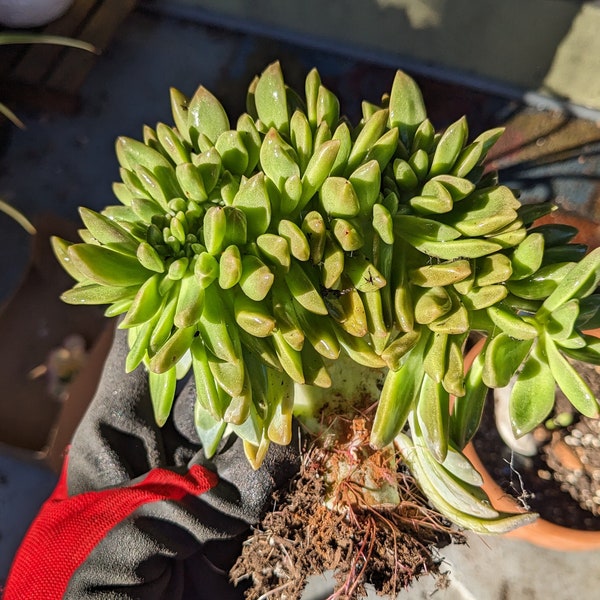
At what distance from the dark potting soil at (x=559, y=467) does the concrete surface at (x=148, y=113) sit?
87 centimetres

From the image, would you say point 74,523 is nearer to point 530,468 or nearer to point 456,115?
point 530,468

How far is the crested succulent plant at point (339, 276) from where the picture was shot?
0.62m

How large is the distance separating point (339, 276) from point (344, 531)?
35cm

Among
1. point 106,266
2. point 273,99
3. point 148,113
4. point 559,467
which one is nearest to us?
point 106,266

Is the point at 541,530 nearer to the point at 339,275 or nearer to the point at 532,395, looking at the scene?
the point at 532,395

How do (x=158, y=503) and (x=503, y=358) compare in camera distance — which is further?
(x=158, y=503)

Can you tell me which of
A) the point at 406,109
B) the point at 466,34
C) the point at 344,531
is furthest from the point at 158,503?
the point at 466,34

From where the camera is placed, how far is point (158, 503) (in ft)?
2.62

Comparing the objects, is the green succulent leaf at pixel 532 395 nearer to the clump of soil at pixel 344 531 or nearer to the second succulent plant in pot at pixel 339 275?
the second succulent plant in pot at pixel 339 275

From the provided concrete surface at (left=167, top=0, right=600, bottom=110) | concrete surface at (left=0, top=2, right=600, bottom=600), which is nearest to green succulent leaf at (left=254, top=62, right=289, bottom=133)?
concrete surface at (left=0, top=2, right=600, bottom=600)

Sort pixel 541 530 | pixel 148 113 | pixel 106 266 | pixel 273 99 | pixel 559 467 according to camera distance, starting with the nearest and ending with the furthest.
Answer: pixel 106 266, pixel 273 99, pixel 541 530, pixel 559 467, pixel 148 113

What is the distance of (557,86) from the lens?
69.8 inches

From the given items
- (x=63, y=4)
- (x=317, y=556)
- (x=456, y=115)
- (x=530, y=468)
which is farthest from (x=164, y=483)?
(x=63, y=4)

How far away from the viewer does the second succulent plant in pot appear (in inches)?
24.5
